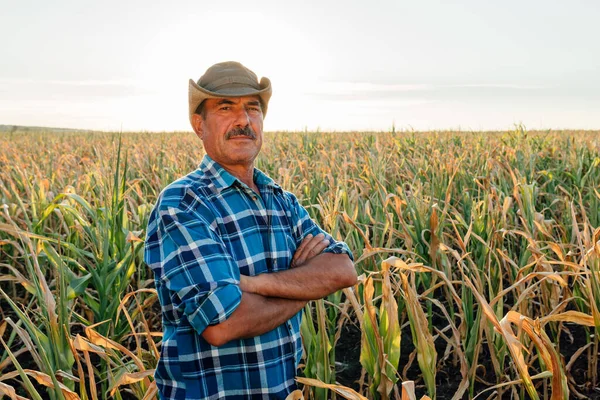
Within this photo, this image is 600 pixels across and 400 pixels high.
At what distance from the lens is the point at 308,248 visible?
2.01 metres

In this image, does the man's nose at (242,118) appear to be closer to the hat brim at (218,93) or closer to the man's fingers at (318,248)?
the hat brim at (218,93)

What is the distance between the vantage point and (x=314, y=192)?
177 inches

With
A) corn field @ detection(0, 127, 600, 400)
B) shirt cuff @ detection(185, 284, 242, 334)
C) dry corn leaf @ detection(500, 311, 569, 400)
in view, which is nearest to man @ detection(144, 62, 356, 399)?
shirt cuff @ detection(185, 284, 242, 334)

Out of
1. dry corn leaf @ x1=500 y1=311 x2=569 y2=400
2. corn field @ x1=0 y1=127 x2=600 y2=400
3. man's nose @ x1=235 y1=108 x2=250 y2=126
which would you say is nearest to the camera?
dry corn leaf @ x1=500 y1=311 x2=569 y2=400

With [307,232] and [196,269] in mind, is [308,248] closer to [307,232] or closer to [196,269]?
[307,232]

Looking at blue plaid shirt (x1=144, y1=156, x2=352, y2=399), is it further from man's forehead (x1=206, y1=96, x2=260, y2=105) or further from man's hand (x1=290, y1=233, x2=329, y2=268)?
man's forehead (x1=206, y1=96, x2=260, y2=105)

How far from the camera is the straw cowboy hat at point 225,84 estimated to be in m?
1.92

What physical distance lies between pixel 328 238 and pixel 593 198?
127 inches

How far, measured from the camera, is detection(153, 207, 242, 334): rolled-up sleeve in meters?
1.58

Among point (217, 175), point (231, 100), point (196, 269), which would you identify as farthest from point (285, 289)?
point (231, 100)

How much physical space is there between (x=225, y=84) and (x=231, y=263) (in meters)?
0.62

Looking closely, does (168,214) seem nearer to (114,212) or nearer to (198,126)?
(198,126)

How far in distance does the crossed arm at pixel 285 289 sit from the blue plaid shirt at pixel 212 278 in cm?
4

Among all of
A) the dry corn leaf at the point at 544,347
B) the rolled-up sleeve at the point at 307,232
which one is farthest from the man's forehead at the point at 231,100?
the dry corn leaf at the point at 544,347
